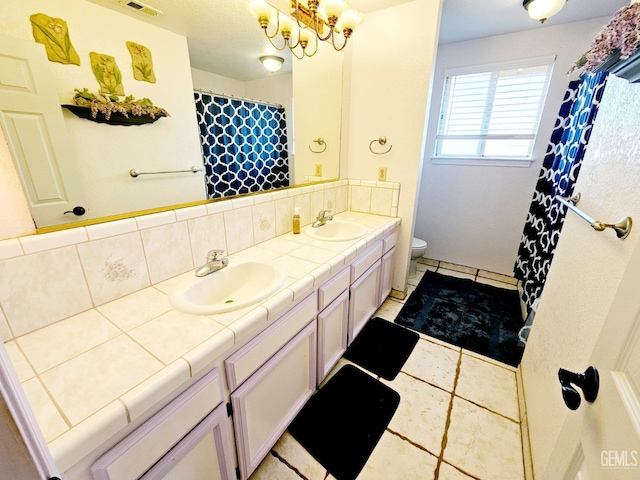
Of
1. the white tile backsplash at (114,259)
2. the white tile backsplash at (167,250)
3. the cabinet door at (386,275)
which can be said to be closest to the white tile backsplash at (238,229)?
the white tile backsplash at (114,259)

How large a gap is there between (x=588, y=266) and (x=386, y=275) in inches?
55.4

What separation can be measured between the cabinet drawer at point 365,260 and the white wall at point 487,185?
4.95 feet

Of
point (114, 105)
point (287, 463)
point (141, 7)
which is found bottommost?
point (287, 463)

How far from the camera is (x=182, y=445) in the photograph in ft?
2.55

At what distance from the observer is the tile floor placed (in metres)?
1.21

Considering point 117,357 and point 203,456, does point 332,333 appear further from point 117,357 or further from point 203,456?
point 117,357

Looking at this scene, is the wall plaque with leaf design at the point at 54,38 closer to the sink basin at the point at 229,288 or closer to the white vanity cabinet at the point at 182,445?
the sink basin at the point at 229,288

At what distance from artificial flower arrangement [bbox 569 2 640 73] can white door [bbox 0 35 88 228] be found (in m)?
1.55

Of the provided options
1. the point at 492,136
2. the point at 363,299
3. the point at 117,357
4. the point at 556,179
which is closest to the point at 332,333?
the point at 363,299

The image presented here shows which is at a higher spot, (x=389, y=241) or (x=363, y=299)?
(x=389, y=241)

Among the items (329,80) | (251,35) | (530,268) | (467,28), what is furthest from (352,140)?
(530,268)

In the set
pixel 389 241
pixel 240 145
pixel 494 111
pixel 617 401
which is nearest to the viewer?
pixel 617 401

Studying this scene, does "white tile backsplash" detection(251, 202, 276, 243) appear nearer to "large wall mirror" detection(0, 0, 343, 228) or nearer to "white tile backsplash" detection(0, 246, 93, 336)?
"large wall mirror" detection(0, 0, 343, 228)

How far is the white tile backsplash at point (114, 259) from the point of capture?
0.80 m
